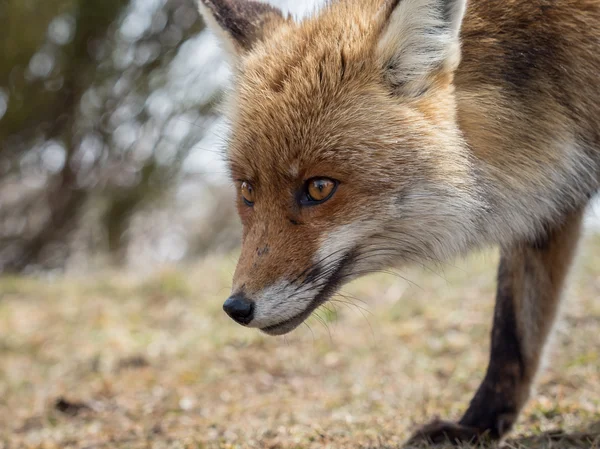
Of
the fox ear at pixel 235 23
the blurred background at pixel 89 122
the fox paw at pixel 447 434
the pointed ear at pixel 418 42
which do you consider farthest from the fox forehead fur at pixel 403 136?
the blurred background at pixel 89 122

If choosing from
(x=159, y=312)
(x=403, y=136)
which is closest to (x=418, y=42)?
(x=403, y=136)

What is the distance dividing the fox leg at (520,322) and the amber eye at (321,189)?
4.62 ft

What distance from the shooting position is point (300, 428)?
4.41 metres

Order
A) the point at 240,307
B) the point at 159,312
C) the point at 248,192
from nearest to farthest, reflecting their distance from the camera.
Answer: the point at 240,307
the point at 248,192
the point at 159,312

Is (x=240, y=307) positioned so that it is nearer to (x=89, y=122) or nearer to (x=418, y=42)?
(x=418, y=42)

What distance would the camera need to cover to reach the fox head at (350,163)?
10.5 feet

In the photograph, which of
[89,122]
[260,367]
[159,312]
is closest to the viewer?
[260,367]

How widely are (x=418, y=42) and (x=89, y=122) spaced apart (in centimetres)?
907

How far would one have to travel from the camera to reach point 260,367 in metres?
6.29

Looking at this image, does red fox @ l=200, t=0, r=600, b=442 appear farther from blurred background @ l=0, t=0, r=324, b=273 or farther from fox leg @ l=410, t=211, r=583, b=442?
blurred background @ l=0, t=0, r=324, b=273

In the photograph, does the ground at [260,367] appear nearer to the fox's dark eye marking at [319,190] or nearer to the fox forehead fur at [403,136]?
the fox forehead fur at [403,136]

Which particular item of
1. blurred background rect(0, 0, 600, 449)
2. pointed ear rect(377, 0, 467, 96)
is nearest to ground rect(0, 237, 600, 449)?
blurred background rect(0, 0, 600, 449)

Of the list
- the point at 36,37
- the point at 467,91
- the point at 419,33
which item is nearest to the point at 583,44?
the point at 467,91

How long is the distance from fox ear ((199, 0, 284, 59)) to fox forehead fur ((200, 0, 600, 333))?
1.06 ft
